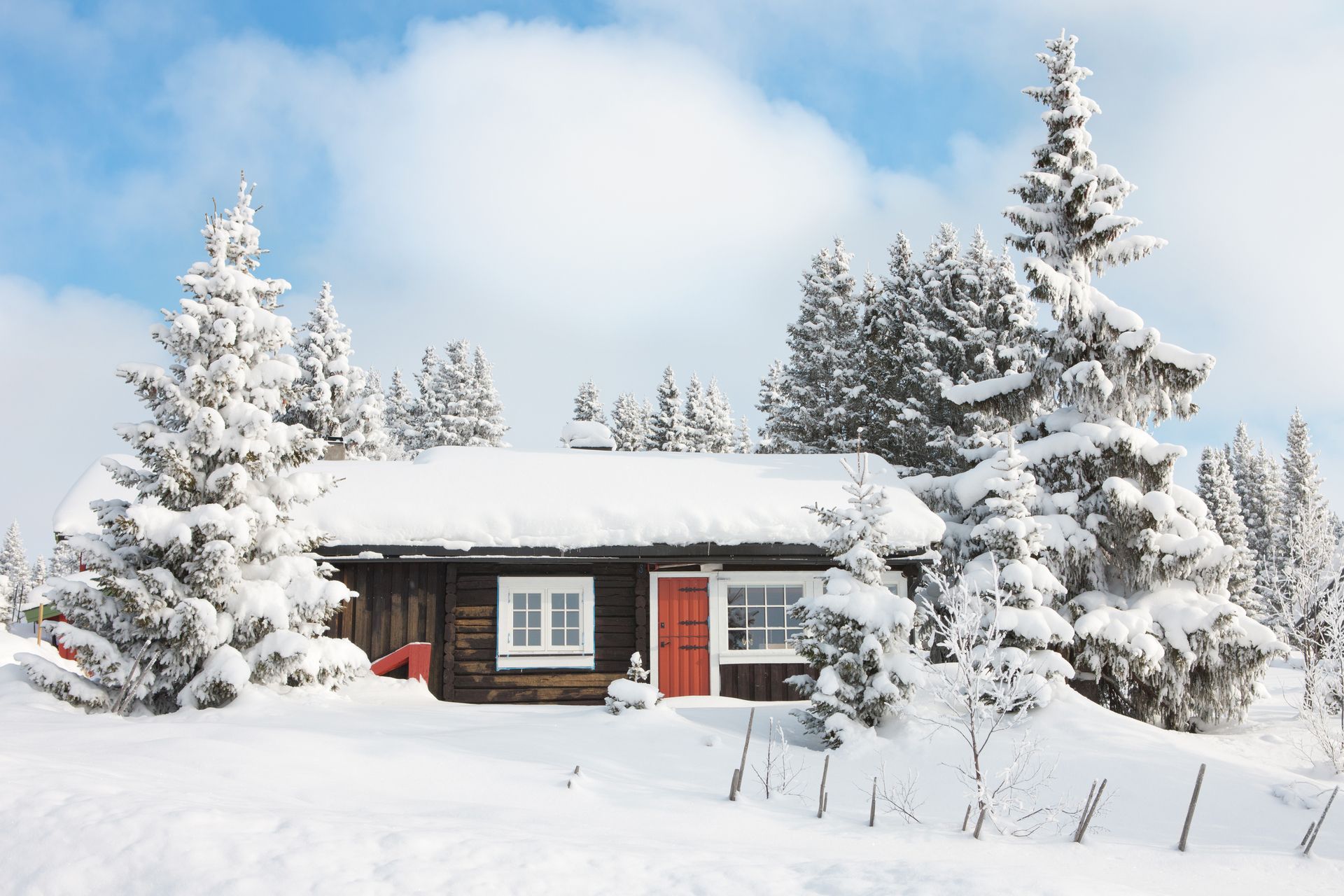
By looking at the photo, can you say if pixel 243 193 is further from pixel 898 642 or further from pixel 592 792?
pixel 898 642

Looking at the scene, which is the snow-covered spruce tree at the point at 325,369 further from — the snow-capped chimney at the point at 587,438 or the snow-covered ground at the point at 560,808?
the snow-covered ground at the point at 560,808

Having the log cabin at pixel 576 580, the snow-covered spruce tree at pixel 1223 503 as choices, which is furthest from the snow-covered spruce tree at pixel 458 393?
the snow-covered spruce tree at pixel 1223 503

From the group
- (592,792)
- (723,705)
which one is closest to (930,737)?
(723,705)

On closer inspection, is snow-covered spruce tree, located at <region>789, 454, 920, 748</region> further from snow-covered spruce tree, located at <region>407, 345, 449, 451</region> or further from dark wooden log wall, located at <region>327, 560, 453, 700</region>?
snow-covered spruce tree, located at <region>407, 345, 449, 451</region>

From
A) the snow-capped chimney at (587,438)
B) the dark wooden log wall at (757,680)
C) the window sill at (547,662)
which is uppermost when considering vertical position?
the snow-capped chimney at (587,438)

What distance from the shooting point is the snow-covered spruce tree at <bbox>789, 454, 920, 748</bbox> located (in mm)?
10344

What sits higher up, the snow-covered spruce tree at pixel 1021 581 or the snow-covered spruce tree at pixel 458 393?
the snow-covered spruce tree at pixel 458 393

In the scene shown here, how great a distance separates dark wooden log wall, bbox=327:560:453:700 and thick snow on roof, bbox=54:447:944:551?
0.78 m

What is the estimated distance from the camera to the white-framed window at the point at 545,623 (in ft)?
46.6

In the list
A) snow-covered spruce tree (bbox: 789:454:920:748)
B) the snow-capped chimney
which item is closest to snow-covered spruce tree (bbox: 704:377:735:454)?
the snow-capped chimney

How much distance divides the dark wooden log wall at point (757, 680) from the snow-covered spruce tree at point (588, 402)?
102 feet

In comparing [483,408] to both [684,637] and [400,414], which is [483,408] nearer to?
[400,414]

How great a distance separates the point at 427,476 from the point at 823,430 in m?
16.4

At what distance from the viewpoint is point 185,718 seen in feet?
31.5
